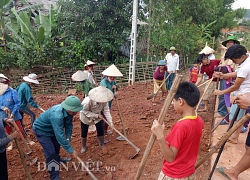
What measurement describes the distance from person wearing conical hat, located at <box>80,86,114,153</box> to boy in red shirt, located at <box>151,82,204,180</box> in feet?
5.90

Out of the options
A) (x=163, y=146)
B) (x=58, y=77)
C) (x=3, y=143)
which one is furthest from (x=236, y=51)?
(x=58, y=77)

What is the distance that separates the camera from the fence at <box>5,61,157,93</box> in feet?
28.9

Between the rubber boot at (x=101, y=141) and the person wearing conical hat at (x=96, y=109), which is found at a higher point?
the person wearing conical hat at (x=96, y=109)

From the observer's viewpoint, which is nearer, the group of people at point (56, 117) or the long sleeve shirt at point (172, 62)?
the group of people at point (56, 117)

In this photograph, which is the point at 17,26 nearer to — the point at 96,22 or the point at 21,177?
the point at 96,22

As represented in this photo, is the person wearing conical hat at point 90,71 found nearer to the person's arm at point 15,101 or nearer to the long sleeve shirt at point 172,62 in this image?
the person's arm at point 15,101

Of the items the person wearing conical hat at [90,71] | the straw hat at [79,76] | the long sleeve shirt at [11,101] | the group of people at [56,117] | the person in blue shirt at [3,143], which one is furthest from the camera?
the person wearing conical hat at [90,71]

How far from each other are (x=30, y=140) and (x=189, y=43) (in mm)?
10040

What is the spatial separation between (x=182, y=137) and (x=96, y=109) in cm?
241

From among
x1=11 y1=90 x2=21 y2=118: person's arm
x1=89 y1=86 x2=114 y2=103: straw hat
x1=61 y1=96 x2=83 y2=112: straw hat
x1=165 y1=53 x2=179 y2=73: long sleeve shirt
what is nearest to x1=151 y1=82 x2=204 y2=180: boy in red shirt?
x1=61 y1=96 x2=83 y2=112: straw hat

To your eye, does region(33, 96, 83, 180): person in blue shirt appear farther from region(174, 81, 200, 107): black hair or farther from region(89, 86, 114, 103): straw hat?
region(174, 81, 200, 107): black hair

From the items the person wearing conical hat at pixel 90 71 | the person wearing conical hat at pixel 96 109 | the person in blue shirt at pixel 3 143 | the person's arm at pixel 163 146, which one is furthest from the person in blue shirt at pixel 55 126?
the person wearing conical hat at pixel 90 71

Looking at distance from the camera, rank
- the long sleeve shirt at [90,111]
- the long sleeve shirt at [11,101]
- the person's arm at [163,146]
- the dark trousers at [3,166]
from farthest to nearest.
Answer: the long sleeve shirt at [11,101] < the long sleeve shirt at [90,111] < the dark trousers at [3,166] < the person's arm at [163,146]

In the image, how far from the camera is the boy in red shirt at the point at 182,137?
172cm
